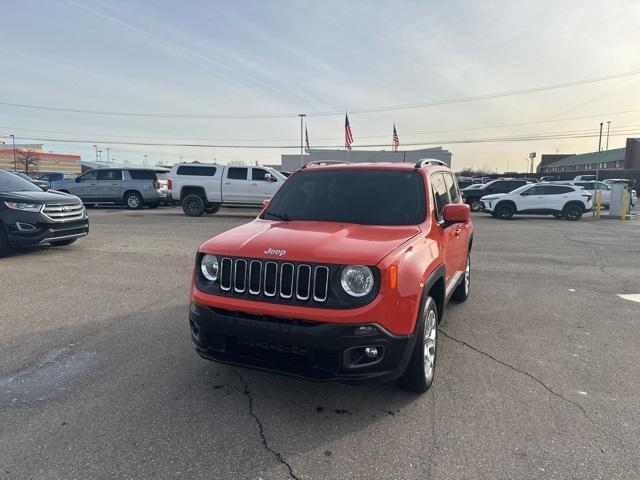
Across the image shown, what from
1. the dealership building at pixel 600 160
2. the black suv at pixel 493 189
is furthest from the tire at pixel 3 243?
the dealership building at pixel 600 160

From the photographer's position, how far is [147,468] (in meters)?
2.54

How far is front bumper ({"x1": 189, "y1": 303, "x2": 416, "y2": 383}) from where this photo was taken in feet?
9.20

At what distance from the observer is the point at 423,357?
327 cm

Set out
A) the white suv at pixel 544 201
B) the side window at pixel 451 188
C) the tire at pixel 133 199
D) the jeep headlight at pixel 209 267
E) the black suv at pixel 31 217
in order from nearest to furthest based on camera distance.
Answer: the jeep headlight at pixel 209 267
the side window at pixel 451 188
the black suv at pixel 31 217
the white suv at pixel 544 201
the tire at pixel 133 199

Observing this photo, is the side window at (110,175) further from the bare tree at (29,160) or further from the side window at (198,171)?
the bare tree at (29,160)

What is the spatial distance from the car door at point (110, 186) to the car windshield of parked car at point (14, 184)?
11.6m

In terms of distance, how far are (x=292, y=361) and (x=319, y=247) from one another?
806mm

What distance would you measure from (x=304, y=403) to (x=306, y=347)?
0.70 meters

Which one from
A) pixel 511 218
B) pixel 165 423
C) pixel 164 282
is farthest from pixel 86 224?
pixel 511 218

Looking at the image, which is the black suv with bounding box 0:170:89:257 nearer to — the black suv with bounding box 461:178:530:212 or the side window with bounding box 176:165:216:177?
the side window with bounding box 176:165:216:177

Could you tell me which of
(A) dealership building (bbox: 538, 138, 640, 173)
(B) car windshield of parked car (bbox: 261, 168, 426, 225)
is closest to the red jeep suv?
(B) car windshield of parked car (bbox: 261, 168, 426, 225)

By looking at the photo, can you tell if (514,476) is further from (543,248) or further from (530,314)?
(543,248)

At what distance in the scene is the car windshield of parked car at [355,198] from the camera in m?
3.96

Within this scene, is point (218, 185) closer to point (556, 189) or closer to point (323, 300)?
point (556, 189)
